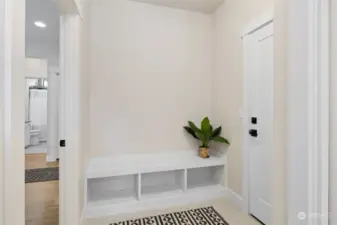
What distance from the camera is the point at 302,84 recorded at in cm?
→ 69

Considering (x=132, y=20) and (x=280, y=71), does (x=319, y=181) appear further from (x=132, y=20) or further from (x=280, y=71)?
(x=132, y=20)

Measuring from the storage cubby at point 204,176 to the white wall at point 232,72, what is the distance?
9.0 inches

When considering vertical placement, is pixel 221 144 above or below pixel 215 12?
below

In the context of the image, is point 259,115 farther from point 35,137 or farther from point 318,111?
point 35,137

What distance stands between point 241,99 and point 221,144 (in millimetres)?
768

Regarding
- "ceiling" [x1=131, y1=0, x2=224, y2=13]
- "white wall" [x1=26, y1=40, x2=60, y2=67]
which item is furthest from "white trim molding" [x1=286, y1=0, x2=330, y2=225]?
"white wall" [x1=26, y1=40, x2=60, y2=67]

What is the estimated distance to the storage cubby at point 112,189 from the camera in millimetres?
2590

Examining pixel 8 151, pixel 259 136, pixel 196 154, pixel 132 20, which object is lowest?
pixel 196 154

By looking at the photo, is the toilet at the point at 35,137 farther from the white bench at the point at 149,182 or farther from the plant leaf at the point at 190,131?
the plant leaf at the point at 190,131

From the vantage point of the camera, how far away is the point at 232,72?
2.75m

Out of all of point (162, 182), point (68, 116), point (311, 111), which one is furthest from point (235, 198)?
point (311, 111)

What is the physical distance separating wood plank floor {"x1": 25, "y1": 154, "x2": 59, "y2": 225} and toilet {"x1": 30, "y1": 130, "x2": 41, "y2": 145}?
3.62 meters

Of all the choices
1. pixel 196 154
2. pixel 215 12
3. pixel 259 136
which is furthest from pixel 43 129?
pixel 259 136

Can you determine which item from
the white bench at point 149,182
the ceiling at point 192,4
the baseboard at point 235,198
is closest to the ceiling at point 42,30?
the ceiling at point 192,4
